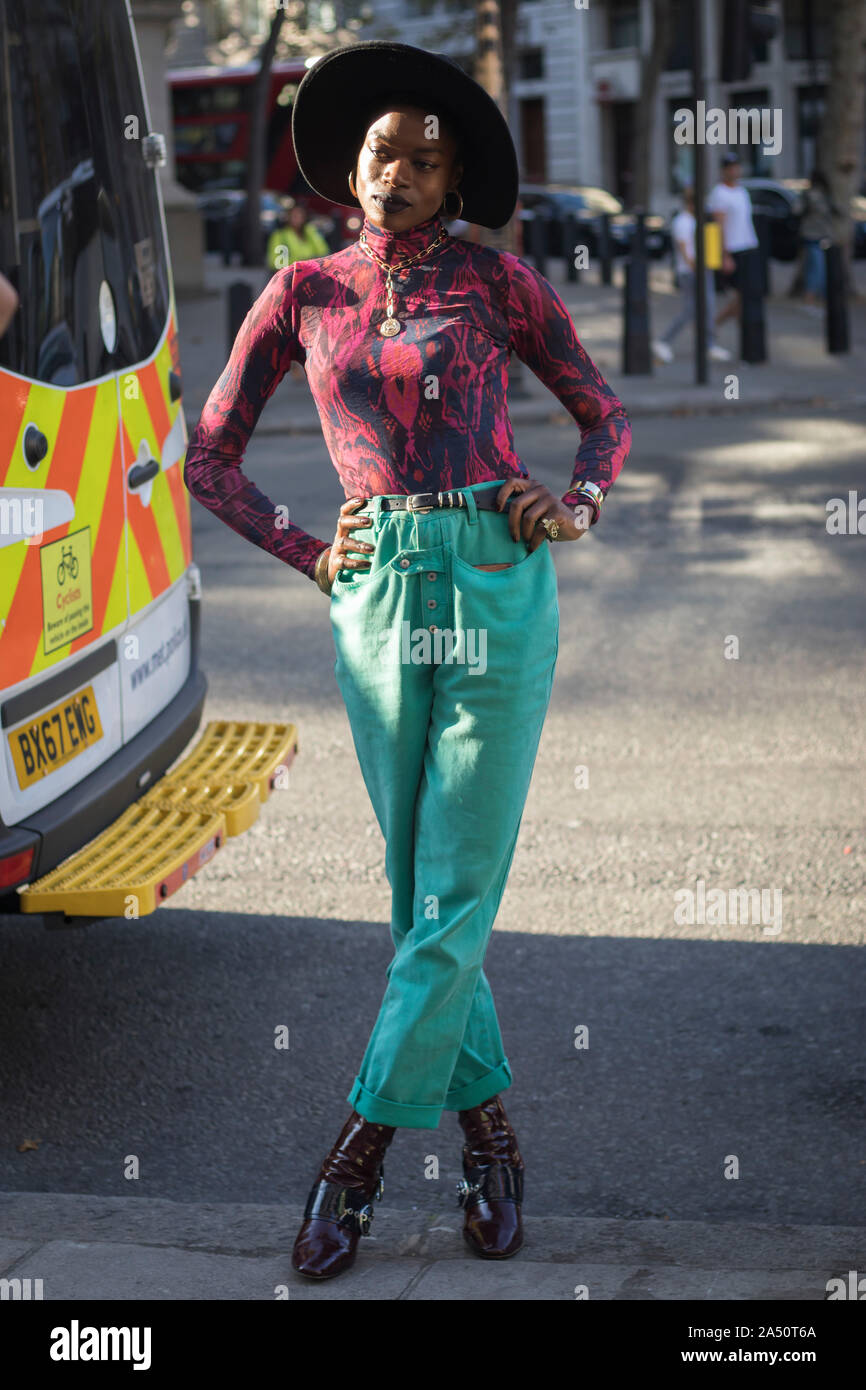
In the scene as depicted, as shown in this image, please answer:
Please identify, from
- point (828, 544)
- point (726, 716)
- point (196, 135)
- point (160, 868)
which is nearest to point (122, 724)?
point (160, 868)

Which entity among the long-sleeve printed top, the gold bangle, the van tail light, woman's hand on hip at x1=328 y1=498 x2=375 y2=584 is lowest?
the van tail light

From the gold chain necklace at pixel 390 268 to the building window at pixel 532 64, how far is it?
6051cm

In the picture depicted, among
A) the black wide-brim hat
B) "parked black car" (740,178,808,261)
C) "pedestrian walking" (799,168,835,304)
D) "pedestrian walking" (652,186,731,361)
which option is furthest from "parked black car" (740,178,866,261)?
the black wide-brim hat

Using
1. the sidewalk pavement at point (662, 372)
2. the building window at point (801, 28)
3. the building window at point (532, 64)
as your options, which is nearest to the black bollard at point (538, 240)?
the sidewalk pavement at point (662, 372)

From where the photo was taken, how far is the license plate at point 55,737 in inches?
152

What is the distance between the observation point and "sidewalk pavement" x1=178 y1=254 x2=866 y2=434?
15.4 meters

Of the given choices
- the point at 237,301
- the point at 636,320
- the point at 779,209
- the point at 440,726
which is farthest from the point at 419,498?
the point at 779,209

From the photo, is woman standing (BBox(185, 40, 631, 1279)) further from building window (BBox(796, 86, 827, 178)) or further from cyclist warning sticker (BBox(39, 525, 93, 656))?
building window (BBox(796, 86, 827, 178))

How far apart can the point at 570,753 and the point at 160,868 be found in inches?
104

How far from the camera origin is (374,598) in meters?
2.95

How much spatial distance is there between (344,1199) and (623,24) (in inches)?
2370

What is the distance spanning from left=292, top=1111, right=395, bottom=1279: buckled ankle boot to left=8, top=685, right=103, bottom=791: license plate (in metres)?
1.23

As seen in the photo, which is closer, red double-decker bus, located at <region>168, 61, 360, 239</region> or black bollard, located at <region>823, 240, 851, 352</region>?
black bollard, located at <region>823, 240, 851, 352</region>

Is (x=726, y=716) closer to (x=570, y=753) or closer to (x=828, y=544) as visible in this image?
(x=570, y=753)
